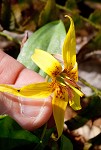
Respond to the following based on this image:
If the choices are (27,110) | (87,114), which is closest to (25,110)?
(27,110)

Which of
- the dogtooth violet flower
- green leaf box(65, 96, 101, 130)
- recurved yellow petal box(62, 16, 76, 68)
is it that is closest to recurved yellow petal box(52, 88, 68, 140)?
the dogtooth violet flower

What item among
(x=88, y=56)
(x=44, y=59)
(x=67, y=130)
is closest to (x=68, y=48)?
(x=44, y=59)

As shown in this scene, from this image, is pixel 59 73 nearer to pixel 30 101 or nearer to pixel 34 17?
pixel 30 101

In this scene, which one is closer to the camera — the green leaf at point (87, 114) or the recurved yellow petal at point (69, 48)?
the recurved yellow petal at point (69, 48)

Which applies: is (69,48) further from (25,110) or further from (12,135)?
(12,135)

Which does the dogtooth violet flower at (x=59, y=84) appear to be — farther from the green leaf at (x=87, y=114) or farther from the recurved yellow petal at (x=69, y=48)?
the green leaf at (x=87, y=114)

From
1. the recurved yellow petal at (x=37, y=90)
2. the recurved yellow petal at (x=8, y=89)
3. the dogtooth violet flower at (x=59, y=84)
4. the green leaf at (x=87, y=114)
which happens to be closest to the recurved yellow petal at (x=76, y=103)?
the dogtooth violet flower at (x=59, y=84)
